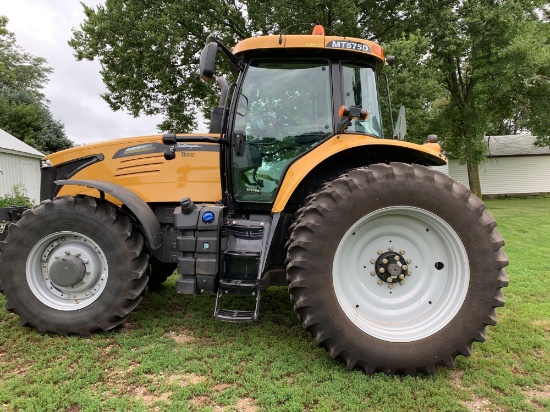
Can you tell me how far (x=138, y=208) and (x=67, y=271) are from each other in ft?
2.61

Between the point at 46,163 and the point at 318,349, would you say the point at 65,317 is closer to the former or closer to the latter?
the point at 46,163

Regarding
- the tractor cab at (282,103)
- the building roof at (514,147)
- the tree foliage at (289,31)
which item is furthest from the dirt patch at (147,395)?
the building roof at (514,147)

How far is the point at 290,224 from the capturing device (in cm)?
350

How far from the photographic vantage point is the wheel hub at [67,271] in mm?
3486

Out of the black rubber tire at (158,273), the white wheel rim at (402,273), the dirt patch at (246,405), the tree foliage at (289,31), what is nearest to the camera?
the dirt patch at (246,405)

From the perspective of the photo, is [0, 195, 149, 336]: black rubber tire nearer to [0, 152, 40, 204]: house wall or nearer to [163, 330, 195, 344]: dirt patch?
[163, 330, 195, 344]: dirt patch

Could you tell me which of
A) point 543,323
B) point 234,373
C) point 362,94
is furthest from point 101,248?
point 543,323

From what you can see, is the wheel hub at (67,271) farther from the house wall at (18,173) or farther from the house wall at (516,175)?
the house wall at (516,175)

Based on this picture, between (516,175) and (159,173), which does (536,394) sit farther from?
(516,175)

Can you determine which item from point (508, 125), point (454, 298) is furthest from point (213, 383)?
point (508, 125)

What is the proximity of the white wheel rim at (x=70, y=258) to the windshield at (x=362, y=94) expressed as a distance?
253 cm

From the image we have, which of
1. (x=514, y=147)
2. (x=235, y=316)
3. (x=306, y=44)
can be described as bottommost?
(x=235, y=316)

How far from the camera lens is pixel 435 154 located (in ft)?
10.7

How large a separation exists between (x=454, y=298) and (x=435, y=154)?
113 centimetres
